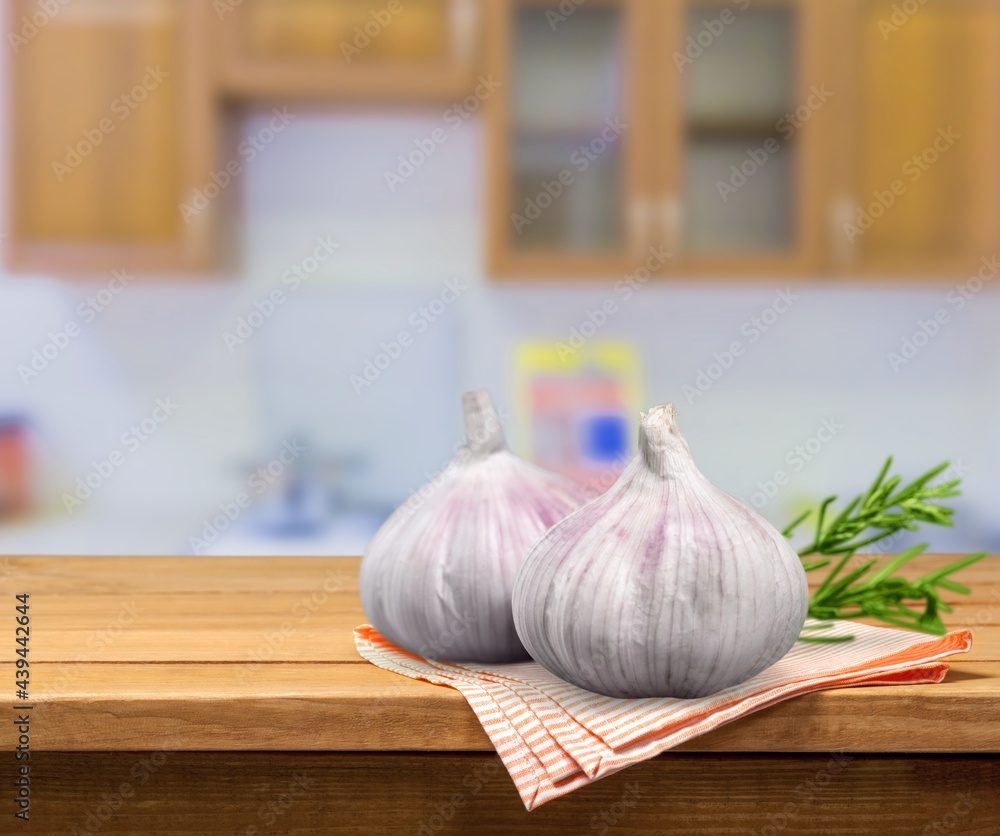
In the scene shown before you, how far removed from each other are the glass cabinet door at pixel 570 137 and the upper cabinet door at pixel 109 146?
2.32ft

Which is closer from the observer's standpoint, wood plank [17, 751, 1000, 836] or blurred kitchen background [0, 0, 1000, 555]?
wood plank [17, 751, 1000, 836]

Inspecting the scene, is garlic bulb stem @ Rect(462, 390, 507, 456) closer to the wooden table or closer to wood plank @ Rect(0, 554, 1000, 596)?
the wooden table

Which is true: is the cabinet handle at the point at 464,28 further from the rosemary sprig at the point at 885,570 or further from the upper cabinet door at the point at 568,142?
the rosemary sprig at the point at 885,570

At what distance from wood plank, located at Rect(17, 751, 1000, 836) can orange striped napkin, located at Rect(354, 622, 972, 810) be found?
0.14 feet

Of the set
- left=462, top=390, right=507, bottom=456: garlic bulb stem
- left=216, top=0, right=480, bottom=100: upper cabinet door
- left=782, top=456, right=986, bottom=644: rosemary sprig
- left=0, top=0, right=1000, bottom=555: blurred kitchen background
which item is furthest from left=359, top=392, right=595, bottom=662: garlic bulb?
left=216, top=0, right=480, bottom=100: upper cabinet door

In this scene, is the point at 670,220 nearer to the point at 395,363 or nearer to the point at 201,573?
the point at 395,363

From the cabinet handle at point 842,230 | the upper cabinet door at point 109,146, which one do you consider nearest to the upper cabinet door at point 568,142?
the cabinet handle at point 842,230

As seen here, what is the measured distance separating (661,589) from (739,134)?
2028 mm

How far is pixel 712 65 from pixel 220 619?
1973 millimetres

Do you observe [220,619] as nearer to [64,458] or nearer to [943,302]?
[64,458]

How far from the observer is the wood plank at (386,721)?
46 centimetres

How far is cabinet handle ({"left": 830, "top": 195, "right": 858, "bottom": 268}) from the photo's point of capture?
2.17 m


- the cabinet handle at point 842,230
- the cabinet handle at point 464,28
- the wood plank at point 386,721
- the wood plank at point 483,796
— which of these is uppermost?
the cabinet handle at point 464,28

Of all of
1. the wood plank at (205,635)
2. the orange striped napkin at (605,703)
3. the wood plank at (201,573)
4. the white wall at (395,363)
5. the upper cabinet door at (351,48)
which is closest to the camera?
the orange striped napkin at (605,703)
